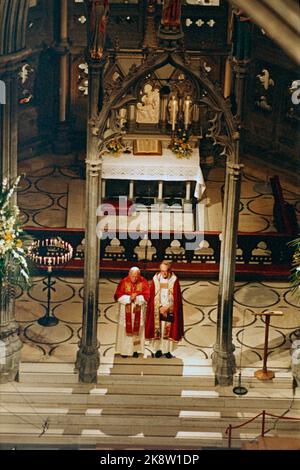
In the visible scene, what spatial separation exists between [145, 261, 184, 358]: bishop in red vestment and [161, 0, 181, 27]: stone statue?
9.33 feet

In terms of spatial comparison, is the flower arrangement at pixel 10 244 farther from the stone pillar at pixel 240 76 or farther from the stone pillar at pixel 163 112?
the stone pillar at pixel 163 112

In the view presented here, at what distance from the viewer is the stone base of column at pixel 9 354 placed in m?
11.8

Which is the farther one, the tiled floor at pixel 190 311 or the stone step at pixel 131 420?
the tiled floor at pixel 190 311

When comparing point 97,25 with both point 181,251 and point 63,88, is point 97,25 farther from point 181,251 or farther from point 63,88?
point 63,88

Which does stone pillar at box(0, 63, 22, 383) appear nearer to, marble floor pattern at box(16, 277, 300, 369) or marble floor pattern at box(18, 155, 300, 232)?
marble floor pattern at box(16, 277, 300, 369)

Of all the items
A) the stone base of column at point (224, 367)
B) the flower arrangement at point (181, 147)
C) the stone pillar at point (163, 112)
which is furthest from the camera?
the stone pillar at point (163, 112)

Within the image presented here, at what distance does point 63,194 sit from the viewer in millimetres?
16922

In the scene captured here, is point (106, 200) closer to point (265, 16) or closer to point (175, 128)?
point (175, 128)

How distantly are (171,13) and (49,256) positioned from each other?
453 cm

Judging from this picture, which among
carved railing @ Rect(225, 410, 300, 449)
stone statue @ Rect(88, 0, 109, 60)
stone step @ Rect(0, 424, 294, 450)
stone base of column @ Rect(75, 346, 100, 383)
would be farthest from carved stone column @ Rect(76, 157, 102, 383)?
carved railing @ Rect(225, 410, 300, 449)

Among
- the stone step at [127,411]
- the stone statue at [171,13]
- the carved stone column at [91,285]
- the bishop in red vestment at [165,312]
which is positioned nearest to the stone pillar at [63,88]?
the bishop in red vestment at [165,312]

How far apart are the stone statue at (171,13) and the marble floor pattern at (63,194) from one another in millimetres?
5737

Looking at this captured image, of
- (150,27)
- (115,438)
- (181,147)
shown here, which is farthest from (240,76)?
(150,27)
